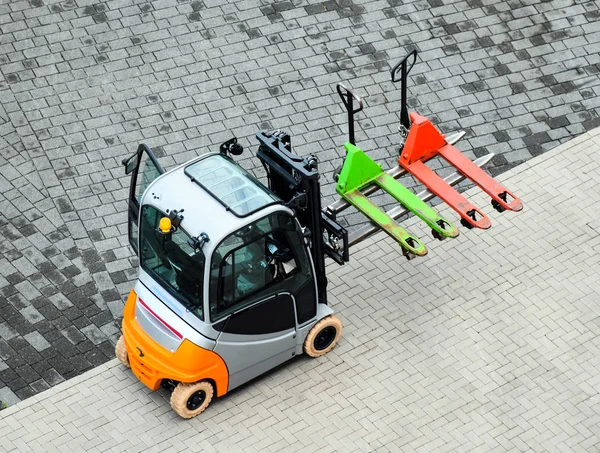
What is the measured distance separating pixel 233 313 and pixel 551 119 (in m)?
5.94

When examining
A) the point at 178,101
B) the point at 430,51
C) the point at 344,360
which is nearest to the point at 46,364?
the point at 344,360

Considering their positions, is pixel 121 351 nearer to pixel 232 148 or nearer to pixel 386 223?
pixel 232 148

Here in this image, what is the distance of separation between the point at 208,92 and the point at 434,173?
3.97 m

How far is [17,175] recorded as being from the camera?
15.3 meters

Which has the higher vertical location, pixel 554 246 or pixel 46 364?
pixel 554 246

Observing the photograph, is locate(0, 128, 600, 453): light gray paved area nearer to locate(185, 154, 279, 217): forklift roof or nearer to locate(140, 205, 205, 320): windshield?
locate(140, 205, 205, 320): windshield

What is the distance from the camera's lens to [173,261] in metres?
12.1

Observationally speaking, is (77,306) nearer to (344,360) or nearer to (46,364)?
(46,364)

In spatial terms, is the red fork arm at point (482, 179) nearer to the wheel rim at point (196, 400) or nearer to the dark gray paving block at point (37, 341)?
the wheel rim at point (196, 400)

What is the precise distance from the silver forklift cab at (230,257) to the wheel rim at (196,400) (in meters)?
0.32

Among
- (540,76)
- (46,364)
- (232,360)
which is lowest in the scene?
(46,364)

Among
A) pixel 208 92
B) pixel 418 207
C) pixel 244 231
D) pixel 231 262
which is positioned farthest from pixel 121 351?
pixel 208 92

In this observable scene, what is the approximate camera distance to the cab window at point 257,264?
38.4 feet

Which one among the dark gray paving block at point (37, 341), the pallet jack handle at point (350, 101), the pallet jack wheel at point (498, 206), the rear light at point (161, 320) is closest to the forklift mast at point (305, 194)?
the pallet jack handle at point (350, 101)
